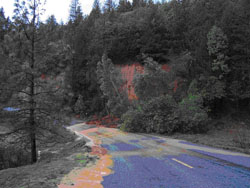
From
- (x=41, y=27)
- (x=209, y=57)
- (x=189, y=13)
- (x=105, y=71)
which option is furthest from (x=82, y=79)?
(x=41, y=27)

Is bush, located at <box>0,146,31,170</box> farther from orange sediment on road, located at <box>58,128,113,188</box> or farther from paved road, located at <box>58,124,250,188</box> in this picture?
orange sediment on road, located at <box>58,128,113,188</box>

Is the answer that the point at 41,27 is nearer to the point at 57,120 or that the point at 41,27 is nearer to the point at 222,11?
the point at 57,120

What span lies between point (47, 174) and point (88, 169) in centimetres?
138

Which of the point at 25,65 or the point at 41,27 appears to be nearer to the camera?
the point at 25,65

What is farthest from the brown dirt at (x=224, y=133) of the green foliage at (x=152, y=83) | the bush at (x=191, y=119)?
the green foliage at (x=152, y=83)

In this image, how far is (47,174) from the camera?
6.35 meters

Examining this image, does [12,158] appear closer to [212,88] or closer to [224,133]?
[224,133]

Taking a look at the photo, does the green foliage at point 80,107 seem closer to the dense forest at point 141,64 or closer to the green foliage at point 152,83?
the dense forest at point 141,64

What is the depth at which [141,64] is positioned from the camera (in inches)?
1403

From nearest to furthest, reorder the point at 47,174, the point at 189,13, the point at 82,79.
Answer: the point at 47,174, the point at 189,13, the point at 82,79

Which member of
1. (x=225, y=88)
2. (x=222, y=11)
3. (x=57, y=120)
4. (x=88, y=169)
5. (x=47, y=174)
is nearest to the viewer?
(x=47, y=174)

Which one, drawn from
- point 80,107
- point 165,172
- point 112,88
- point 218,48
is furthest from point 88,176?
point 80,107

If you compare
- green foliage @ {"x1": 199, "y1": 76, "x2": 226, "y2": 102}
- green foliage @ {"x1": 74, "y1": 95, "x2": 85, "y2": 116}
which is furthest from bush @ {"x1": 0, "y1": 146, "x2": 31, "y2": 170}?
green foliage @ {"x1": 74, "y1": 95, "x2": 85, "y2": 116}

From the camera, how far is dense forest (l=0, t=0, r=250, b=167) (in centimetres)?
1094
